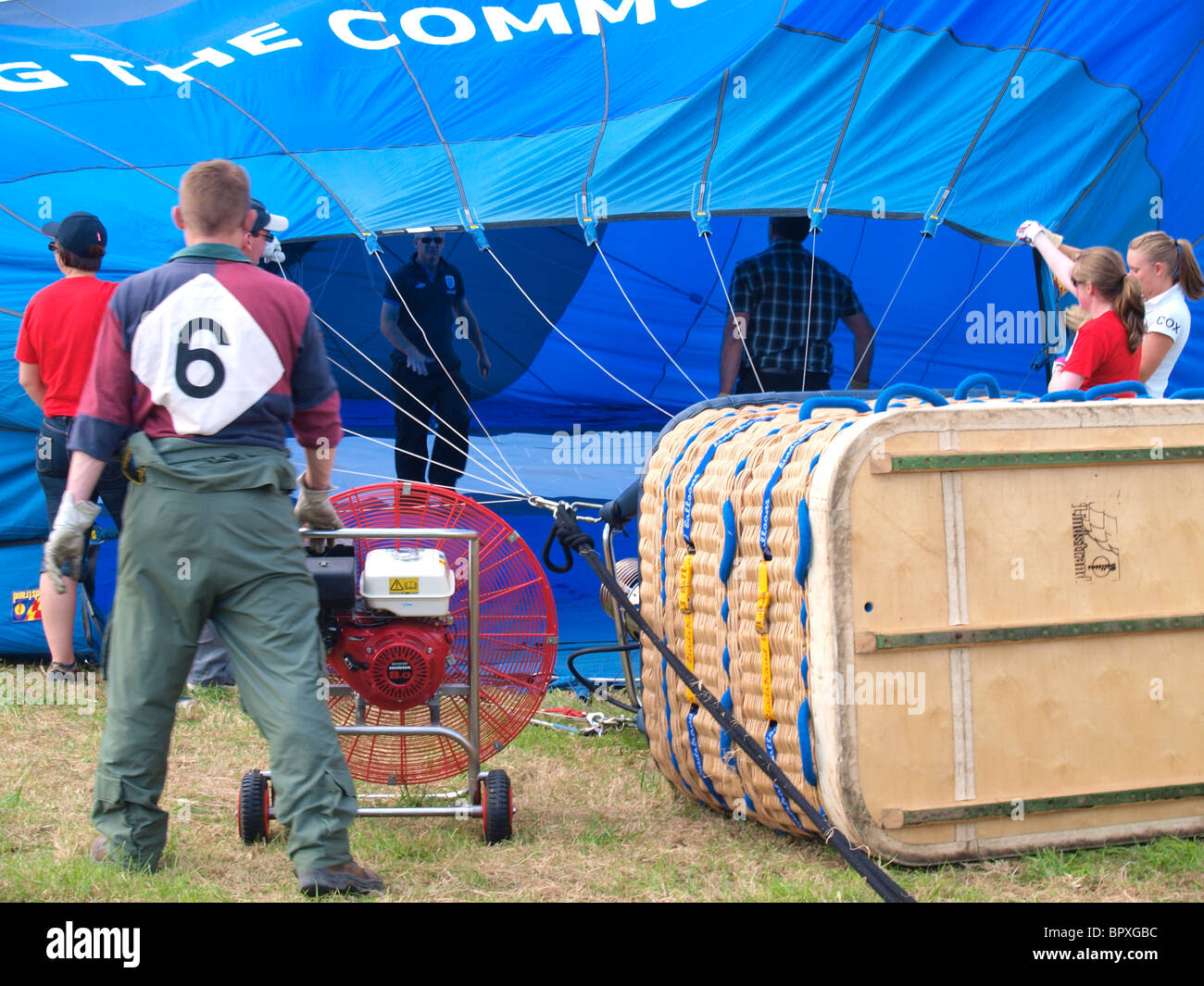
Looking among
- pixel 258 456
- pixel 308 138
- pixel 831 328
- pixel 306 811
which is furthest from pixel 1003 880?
pixel 308 138

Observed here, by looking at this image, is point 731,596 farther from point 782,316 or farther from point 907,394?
point 782,316

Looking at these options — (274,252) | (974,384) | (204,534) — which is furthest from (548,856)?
(274,252)

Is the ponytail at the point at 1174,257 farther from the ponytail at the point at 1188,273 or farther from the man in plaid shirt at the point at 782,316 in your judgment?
the man in plaid shirt at the point at 782,316

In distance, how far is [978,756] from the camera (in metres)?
2.84

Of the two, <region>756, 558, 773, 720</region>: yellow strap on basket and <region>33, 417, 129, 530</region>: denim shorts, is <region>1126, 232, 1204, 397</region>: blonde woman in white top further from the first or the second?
<region>33, 417, 129, 530</region>: denim shorts

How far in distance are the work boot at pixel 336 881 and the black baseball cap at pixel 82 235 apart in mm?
2912

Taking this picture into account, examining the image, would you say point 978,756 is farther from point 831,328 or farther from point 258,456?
point 831,328

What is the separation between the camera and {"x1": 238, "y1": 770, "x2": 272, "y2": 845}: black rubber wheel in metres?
3.16

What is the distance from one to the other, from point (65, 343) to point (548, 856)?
9.13 feet

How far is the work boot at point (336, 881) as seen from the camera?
268 cm

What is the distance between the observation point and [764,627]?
3.00 meters

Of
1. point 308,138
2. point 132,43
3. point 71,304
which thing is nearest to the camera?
point 71,304

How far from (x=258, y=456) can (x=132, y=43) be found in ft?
12.9

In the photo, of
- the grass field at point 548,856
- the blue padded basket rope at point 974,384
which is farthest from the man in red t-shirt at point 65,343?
the blue padded basket rope at point 974,384
